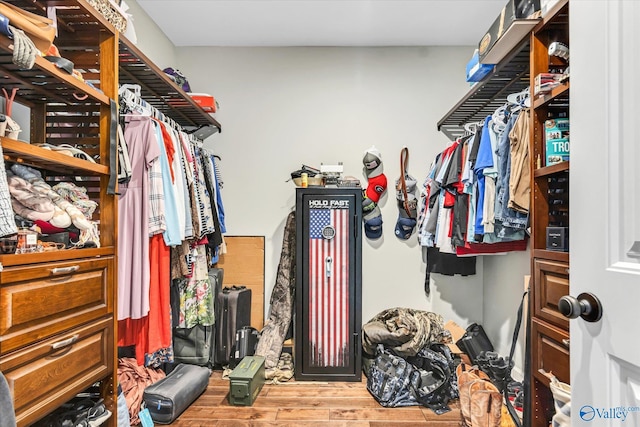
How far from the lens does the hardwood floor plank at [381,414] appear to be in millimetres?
2342

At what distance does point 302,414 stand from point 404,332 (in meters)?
0.89

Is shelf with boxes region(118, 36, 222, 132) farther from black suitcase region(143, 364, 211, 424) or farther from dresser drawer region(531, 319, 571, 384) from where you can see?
dresser drawer region(531, 319, 571, 384)

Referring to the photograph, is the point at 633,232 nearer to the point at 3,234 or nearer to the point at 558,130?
the point at 558,130

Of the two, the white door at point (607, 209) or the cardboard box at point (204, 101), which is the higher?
the cardboard box at point (204, 101)

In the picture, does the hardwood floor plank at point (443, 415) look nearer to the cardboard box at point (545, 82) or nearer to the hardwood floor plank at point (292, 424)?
the hardwood floor plank at point (292, 424)

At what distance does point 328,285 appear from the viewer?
9.70ft

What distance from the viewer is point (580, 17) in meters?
0.84

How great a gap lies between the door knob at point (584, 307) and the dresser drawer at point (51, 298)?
1.43 meters

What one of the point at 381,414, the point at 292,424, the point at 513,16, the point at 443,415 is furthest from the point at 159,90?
the point at 443,415

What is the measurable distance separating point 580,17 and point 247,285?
10.1 ft

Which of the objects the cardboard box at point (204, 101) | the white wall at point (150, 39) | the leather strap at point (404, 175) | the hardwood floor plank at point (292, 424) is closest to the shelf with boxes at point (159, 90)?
the cardboard box at point (204, 101)

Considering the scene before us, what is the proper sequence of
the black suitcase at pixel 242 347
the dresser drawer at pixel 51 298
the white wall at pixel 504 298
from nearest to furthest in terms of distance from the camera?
the dresser drawer at pixel 51 298 → the white wall at pixel 504 298 → the black suitcase at pixel 242 347

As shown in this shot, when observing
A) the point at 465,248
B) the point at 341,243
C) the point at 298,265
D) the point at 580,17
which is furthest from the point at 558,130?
the point at 298,265

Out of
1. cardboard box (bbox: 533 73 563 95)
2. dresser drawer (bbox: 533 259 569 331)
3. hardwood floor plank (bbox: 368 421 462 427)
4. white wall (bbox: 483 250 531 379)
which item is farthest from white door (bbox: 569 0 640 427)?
white wall (bbox: 483 250 531 379)
